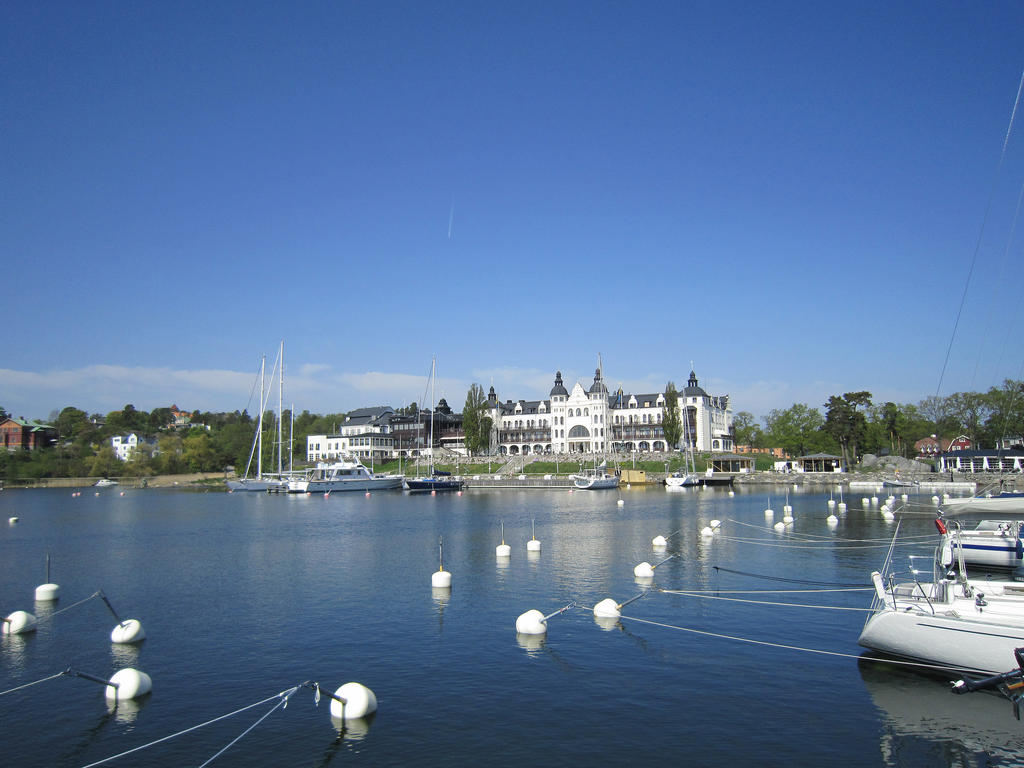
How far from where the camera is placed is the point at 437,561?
40.6 m

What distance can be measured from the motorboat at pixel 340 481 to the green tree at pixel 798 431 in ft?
294

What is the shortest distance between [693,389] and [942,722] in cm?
15121

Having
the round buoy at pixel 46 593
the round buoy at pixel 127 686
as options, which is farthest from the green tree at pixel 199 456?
the round buoy at pixel 127 686

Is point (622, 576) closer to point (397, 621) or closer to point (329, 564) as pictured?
point (397, 621)

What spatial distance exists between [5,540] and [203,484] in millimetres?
99696

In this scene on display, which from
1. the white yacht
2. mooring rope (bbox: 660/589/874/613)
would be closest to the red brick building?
the white yacht

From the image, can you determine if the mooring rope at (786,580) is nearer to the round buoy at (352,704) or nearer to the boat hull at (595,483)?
the round buoy at (352,704)

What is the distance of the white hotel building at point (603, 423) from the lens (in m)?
161

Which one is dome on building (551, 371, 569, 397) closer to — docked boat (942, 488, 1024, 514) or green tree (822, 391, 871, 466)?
green tree (822, 391, 871, 466)

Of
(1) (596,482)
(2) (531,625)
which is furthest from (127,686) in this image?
(1) (596,482)

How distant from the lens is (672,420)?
147125 mm

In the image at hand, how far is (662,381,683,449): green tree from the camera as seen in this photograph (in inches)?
5768

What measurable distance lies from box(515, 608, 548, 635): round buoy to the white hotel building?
427 ft

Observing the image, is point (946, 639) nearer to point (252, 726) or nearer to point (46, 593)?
point (252, 726)
